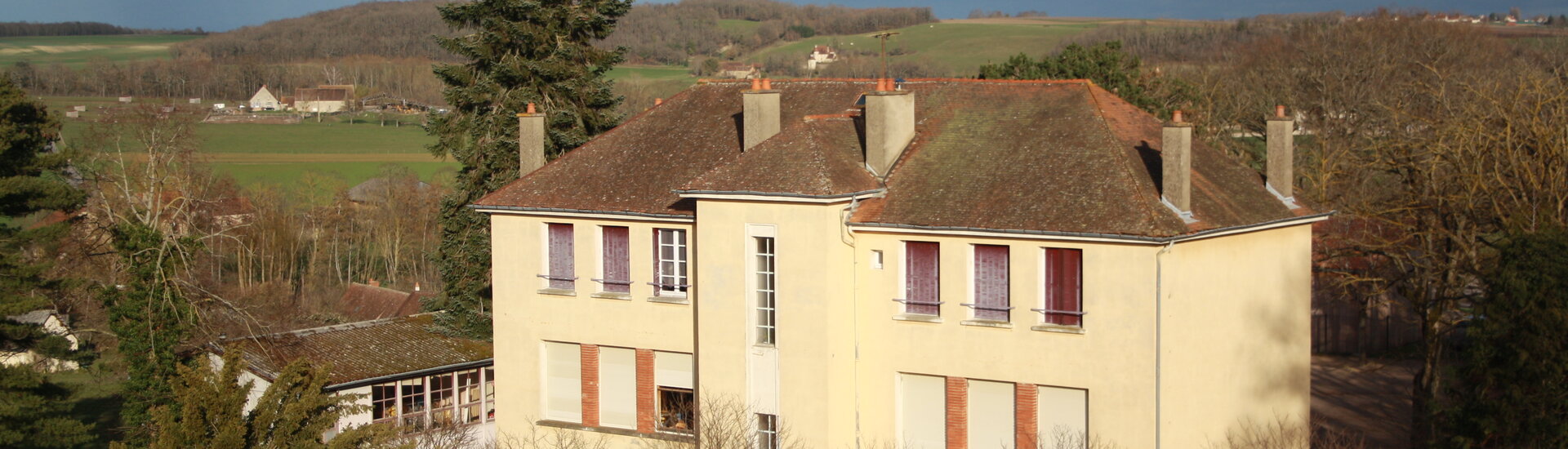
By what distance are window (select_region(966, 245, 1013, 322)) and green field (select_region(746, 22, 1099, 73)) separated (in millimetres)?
75427

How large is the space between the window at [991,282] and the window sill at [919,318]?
762 mm

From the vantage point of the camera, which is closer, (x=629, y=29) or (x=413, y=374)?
(x=413, y=374)

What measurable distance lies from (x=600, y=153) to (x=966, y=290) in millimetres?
9307

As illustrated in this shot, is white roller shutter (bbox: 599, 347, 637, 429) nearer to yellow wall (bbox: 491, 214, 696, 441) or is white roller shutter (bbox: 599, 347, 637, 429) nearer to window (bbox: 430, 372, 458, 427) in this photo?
yellow wall (bbox: 491, 214, 696, 441)

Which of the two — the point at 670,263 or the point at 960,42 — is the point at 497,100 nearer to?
the point at 670,263

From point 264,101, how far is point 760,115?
107 m

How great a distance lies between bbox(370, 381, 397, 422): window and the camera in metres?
34.9

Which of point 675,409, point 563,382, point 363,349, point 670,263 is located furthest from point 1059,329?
point 363,349

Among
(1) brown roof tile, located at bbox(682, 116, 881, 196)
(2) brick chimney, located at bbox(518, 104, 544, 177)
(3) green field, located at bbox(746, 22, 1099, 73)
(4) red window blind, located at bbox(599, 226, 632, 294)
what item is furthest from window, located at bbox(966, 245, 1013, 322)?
(3) green field, located at bbox(746, 22, 1099, 73)

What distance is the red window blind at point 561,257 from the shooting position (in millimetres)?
29547

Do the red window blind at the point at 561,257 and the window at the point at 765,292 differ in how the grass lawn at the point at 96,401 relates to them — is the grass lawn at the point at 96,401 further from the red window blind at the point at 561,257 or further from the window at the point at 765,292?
the window at the point at 765,292

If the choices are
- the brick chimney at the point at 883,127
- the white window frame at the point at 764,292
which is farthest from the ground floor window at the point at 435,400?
the brick chimney at the point at 883,127

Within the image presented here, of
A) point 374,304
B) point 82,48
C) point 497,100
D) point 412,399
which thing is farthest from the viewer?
point 82,48

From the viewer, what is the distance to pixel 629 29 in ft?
409
